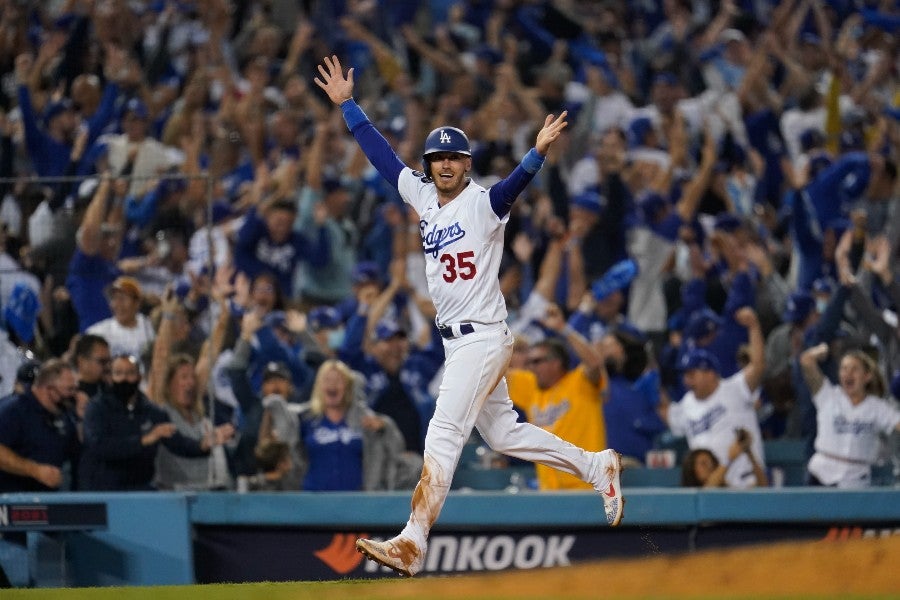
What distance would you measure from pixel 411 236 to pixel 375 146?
18.2 ft

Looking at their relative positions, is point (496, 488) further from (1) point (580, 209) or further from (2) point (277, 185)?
(2) point (277, 185)

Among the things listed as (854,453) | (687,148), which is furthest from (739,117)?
(854,453)

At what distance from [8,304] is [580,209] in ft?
16.0

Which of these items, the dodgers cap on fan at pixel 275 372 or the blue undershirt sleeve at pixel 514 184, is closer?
the blue undershirt sleeve at pixel 514 184

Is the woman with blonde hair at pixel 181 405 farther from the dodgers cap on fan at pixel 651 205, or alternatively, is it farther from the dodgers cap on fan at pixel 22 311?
the dodgers cap on fan at pixel 651 205

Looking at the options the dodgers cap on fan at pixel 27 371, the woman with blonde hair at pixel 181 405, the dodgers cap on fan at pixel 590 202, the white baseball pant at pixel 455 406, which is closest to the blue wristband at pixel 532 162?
the white baseball pant at pixel 455 406

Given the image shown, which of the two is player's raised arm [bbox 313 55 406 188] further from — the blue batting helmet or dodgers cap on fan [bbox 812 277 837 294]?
dodgers cap on fan [bbox 812 277 837 294]

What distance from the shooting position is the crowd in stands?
29.2ft

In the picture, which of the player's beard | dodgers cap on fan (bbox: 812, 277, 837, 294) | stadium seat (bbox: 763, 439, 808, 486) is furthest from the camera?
dodgers cap on fan (bbox: 812, 277, 837, 294)

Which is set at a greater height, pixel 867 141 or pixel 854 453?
pixel 867 141

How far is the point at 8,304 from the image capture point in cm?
886

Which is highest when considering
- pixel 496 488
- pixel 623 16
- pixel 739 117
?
pixel 623 16

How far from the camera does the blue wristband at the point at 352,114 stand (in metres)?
7.08

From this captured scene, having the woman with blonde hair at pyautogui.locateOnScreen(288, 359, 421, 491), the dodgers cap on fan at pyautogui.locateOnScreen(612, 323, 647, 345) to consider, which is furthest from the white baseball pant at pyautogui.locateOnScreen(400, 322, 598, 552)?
the dodgers cap on fan at pyautogui.locateOnScreen(612, 323, 647, 345)
